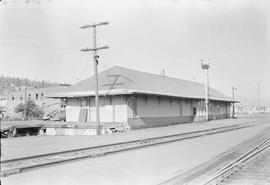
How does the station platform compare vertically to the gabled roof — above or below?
below

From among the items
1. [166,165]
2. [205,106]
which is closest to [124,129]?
[166,165]

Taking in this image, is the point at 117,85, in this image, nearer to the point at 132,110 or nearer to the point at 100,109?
the point at 100,109

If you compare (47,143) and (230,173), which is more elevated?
(230,173)

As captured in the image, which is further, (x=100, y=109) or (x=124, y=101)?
(x=100, y=109)

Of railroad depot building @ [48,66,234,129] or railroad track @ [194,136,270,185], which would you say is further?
railroad depot building @ [48,66,234,129]

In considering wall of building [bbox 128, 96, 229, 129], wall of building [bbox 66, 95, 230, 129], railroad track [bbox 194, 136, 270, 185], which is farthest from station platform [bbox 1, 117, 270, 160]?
wall of building [bbox 128, 96, 229, 129]

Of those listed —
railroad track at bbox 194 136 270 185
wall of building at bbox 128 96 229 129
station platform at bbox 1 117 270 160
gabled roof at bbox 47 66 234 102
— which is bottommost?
station platform at bbox 1 117 270 160

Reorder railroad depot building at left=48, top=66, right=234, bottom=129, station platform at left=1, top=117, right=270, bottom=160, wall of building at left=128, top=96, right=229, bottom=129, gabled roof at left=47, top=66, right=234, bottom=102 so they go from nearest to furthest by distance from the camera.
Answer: station platform at left=1, top=117, right=270, bottom=160 → railroad depot building at left=48, top=66, right=234, bottom=129 → gabled roof at left=47, top=66, right=234, bottom=102 → wall of building at left=128, top=96, right=229, bottom=129

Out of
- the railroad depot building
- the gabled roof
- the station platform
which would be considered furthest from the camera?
the gabled roof

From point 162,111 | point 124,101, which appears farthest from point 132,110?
point 162,111

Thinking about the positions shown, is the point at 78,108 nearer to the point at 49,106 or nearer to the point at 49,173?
the point at 49,173

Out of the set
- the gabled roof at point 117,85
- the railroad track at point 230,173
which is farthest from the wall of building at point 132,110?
the railroad track at point 230,173

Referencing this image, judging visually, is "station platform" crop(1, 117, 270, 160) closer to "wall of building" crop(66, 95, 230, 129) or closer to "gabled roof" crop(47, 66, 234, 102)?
"wall of building" crop(66, 95, 230, 129)

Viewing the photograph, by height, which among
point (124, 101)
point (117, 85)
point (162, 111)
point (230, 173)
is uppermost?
point (117, 85)
